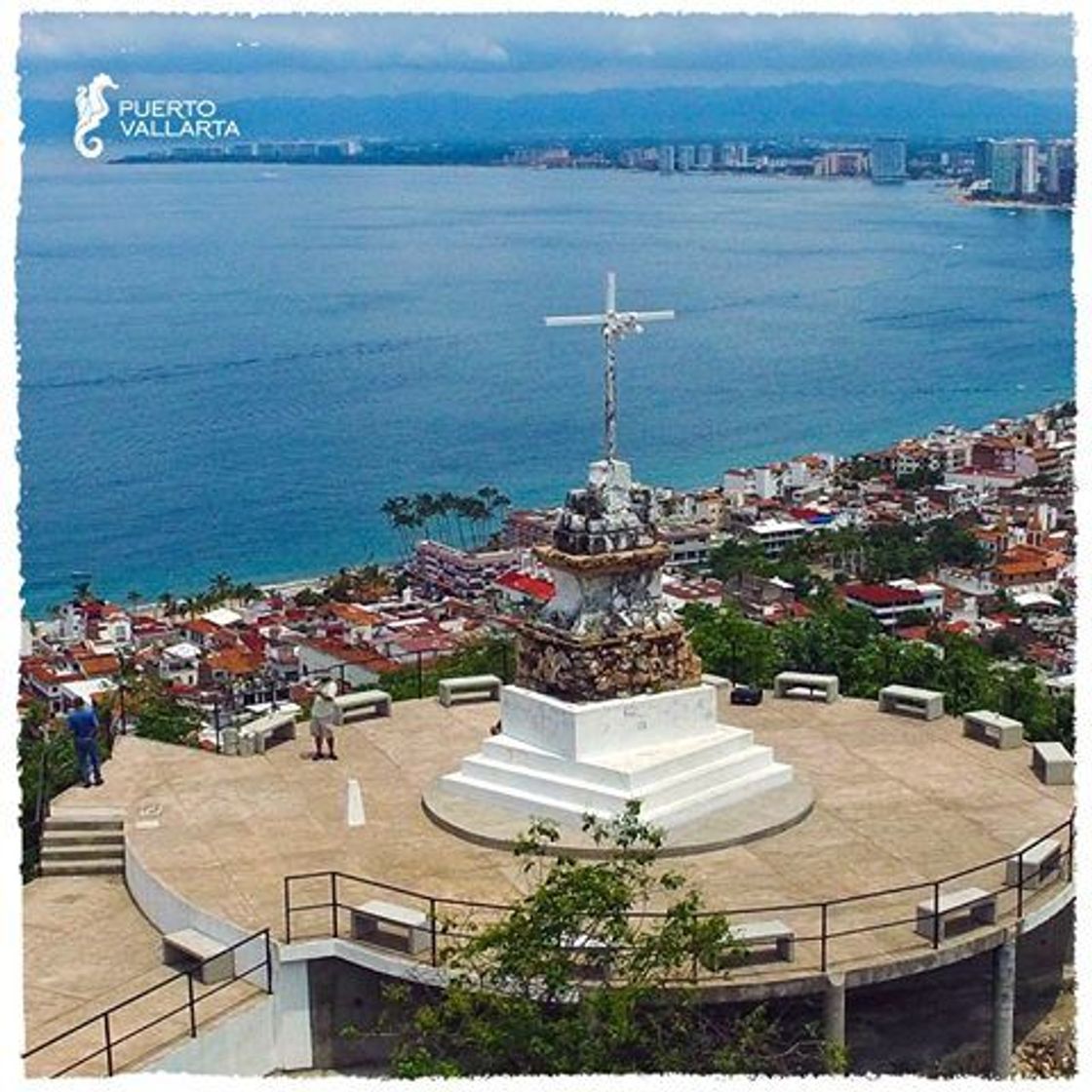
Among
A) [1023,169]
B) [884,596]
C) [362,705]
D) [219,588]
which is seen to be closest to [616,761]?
[362,705]

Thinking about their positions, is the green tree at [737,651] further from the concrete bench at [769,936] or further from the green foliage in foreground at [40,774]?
the concrete bench at [769,936]

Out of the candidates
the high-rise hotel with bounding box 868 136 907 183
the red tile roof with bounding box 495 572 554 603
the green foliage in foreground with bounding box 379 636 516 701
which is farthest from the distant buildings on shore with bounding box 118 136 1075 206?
the green foliage in foreground with bounding box 379 636 516 701

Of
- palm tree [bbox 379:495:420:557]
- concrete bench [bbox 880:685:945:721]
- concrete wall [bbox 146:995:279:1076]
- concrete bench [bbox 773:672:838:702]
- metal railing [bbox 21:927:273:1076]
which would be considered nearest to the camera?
metal railing [bbox 21:927:273:1076]

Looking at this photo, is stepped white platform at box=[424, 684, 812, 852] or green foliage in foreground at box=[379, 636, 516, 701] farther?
green foliage in foreground at box=[379, 636, 516, 701]

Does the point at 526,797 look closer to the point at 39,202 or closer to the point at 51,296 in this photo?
the point at 51,296

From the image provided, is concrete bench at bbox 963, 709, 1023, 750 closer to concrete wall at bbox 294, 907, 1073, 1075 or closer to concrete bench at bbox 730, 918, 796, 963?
concrete wall at bbox 294, 907, 1073, 1075

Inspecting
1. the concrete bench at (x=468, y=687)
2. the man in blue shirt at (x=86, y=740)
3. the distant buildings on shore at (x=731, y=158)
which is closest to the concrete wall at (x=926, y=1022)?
the concrete bench at (x=468, y=687)
